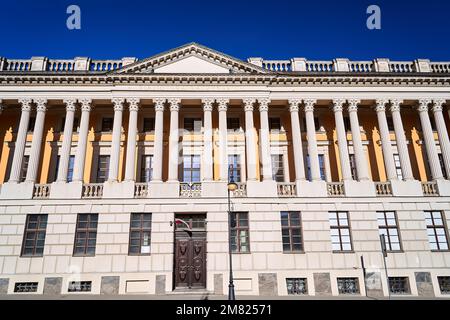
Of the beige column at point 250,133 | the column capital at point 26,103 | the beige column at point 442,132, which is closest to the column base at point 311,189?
the beige column at point 250,133

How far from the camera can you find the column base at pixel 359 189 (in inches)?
782

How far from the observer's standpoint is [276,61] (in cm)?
2269

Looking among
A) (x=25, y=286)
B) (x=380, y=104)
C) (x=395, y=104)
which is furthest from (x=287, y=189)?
(x=25, y=286)

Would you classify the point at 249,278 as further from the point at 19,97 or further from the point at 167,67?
the point at 19,97

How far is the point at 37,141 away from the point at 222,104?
1227cm

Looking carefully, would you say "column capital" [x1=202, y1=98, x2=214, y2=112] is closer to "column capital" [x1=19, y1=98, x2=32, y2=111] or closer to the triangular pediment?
the triangular pediment

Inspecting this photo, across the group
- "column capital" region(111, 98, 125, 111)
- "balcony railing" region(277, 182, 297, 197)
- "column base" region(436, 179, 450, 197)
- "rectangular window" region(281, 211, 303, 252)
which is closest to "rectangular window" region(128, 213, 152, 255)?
"column capital" region(111, 98, 125, 111)

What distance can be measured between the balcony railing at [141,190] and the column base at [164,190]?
44 centimetres

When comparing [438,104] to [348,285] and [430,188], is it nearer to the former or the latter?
[430,188]

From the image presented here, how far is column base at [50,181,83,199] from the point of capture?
1922 centimetres

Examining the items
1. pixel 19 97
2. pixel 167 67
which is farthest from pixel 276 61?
pixel 19 97

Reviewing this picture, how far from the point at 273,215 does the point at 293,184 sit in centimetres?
253

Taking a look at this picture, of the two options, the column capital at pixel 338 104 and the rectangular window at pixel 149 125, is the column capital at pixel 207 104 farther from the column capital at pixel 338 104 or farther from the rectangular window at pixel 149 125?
the column capital at pixel 338 104
